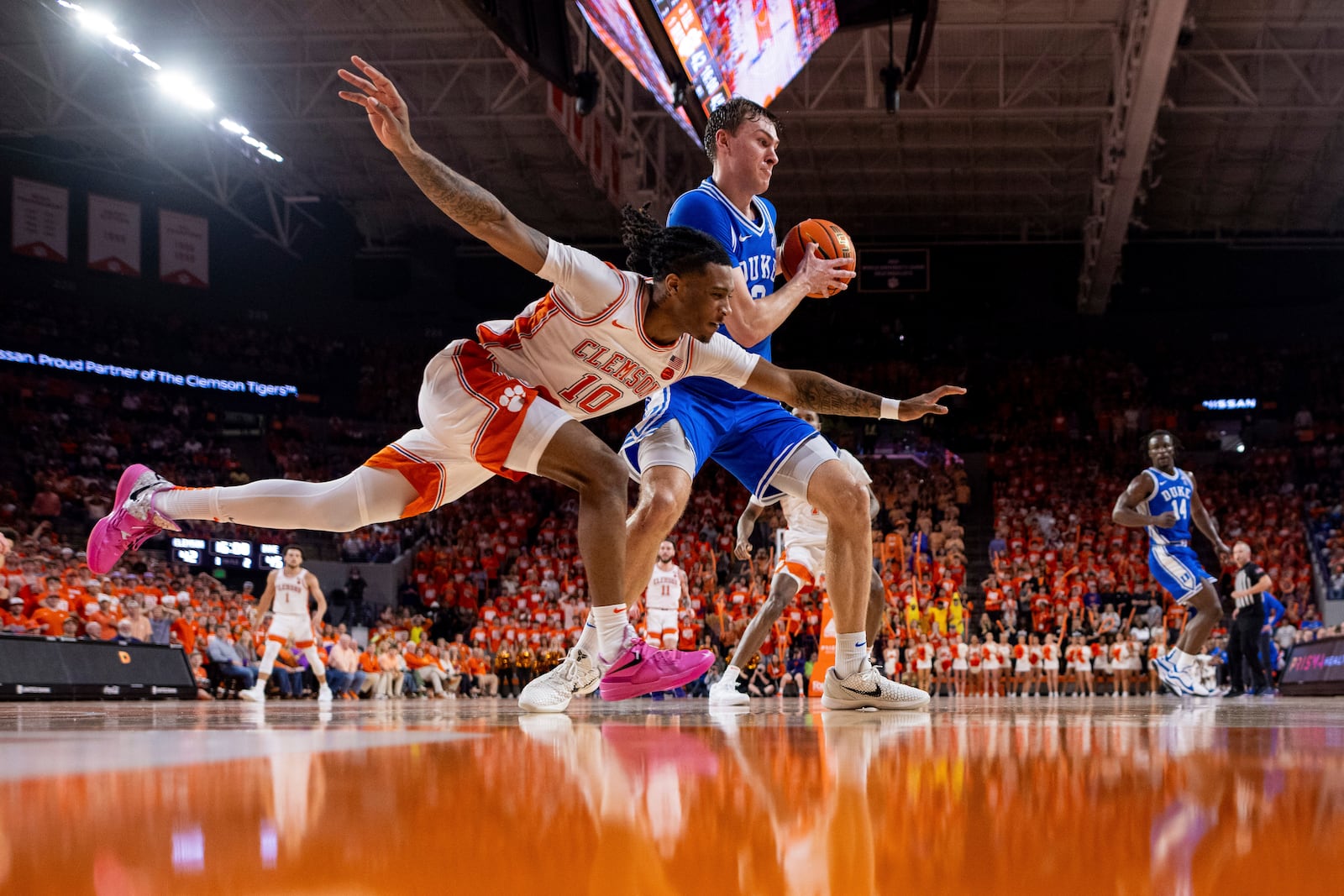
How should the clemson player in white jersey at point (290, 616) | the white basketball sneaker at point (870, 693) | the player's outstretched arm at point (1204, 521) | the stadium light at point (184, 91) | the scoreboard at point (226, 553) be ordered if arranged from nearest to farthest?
the white basketball sneaker at point (870, 693) → the player's outstretched arm at point (1204, 521) → the clemson player in white jersey at point (290, 616) → the stadium light at point (184, 91) → the scoreboard at point (226, 553)

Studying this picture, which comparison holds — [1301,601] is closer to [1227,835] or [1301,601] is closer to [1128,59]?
[1128,59]

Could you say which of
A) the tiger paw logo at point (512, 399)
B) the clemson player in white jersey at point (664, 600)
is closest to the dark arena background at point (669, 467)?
the tiger paw logo at point (512, 399)

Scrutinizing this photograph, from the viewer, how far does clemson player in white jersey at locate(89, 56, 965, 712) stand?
3217mm

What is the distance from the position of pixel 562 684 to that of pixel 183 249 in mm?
20336

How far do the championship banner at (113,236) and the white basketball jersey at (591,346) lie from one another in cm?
1976

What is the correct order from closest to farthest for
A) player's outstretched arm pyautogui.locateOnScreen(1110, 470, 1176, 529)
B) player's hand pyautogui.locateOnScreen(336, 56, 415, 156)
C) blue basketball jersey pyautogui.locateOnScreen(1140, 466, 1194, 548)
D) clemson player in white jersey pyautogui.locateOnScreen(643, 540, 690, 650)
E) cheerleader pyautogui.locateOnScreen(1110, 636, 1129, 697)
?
1. player's hand pyautogui.locateOnScreen(336, 56, 415, 156)
2. player's outstretched arm pyautogui.locateOnScreen(1110, 470, 1176, 529)
3. blue basketball jersey pyautogui.locateOnScreen(1140, 466, 1194, 548)
4. clemson player in white jersey pyautogui.locateOnScreen(643, 540, 690, 650)
5. cheerleader pyautogui.locateOnScreen(1110, 636, 1129, 697)

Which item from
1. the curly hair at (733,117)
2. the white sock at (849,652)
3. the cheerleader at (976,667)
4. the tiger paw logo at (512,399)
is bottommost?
the cheerleader at (976,667)

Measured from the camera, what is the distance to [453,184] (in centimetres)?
292

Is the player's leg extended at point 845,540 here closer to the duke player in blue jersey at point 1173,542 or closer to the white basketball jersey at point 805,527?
the white basketball jersey at point 805,527

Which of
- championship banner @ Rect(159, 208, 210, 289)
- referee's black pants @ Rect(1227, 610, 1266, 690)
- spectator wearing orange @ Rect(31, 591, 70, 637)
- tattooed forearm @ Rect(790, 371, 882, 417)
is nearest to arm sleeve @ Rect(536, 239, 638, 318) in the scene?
tattooed forearm @ Rect(790, 371, 882, 417)

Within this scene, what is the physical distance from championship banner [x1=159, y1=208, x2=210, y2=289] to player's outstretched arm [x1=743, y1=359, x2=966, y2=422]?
20.4 meters

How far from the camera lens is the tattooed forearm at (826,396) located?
145 inches

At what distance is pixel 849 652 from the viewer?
3.85 meters

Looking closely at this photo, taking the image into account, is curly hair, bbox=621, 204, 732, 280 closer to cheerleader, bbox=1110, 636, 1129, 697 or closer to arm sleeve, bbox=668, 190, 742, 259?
arm sleeve, bbox=668, 190, 742, 259
